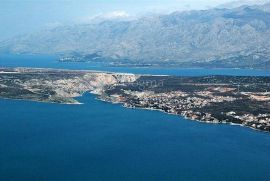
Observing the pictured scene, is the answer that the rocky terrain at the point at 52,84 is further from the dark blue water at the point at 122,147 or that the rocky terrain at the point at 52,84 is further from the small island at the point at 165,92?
the dark blue water at the point at 122,147

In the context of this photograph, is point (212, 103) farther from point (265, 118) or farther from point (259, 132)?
point (259, 132)

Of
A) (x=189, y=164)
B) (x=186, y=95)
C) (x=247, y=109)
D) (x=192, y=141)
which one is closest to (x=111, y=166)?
(x=189, y=164)

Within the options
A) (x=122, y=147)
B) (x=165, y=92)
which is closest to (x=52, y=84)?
→ (x=165, y=92)

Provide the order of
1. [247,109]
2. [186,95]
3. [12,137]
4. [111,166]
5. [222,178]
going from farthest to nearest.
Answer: [186,95]
[247,109]
[12,137]
[111,166]
[222,178]

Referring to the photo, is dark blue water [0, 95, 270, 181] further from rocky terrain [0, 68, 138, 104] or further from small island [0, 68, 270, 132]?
rocky terrain [0, 68, 138, 104]

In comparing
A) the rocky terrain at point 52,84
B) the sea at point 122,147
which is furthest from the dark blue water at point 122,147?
the rocky terrain at point 52,84

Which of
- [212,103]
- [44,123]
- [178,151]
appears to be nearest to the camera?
[178,151]

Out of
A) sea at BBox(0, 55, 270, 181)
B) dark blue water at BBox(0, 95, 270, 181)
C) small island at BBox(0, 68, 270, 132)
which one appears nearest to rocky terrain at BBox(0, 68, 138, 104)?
small island at BBox(0, 68, 270, 132)
